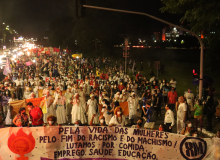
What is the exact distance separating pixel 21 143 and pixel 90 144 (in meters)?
1.68

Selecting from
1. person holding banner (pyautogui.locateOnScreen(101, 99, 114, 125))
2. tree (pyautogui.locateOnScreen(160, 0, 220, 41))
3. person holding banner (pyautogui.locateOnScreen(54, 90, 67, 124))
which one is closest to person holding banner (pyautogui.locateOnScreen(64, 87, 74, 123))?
person holding banner (pyautogui.locateOnScreen(54, 90, 67, 124))

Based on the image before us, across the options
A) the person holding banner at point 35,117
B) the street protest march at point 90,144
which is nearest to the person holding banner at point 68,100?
the person holding banner at point 35,117

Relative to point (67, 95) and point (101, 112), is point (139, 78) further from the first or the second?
point (101, 112)

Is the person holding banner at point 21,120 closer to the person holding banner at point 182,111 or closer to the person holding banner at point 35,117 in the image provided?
the person holding banner at point 35,117

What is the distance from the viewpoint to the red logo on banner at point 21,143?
6.86 meters

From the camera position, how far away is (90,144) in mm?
7047

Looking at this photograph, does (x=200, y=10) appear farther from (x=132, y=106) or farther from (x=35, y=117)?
(x=35, y=117)

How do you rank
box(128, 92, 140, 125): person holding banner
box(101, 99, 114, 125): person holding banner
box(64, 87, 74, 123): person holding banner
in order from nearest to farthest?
1. box(101, 99, 114, 125): person holding banner
2. box(128, 92, 140, 125): person holding banner
3. box(64, 87, 74, 123): person holding banner

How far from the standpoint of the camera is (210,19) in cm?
1195

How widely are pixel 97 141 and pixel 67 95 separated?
7631mm

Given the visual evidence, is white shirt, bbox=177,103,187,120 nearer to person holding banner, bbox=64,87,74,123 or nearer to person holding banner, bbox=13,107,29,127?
person holding banner, bbox=13,107,29,127

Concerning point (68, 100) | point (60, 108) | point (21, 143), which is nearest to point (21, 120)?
point (21, 143)

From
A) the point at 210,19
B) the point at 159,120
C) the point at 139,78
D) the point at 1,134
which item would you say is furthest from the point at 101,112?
the point at 139,78

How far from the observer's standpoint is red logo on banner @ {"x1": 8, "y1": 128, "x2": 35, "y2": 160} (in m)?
6.86
